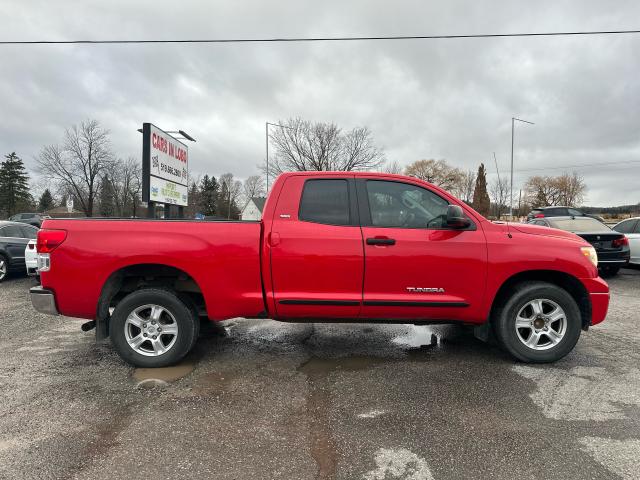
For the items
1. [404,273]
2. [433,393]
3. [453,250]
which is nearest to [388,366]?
[433,393]

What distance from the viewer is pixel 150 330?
3.96 metres

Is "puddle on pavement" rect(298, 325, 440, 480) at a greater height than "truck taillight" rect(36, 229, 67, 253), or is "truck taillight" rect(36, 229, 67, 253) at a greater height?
"truck taillight" rect(36, 229, 67, 253)

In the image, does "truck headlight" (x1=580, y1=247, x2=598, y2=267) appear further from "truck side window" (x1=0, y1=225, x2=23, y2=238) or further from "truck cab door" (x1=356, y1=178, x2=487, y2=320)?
"truck side window" (x1=0, y1=225, x2=23, y2=238)

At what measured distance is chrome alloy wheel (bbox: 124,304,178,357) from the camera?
3.93 m

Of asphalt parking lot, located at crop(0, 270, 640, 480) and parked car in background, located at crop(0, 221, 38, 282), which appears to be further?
parked car in background, located at crop(0, 221, 38, 282)

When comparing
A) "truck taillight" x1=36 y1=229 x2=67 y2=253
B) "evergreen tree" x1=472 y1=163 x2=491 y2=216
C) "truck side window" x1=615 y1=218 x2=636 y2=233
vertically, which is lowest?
"truck taillight" x1=36 y1=229 x2=67 y2=253

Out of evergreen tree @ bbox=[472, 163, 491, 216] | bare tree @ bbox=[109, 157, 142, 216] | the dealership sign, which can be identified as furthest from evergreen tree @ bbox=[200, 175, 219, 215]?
the dealership sign

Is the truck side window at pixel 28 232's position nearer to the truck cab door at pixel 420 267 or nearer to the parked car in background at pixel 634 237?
the truck cab door at pixel 420 267

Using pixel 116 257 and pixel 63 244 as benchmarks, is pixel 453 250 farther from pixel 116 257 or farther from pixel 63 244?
pixel 63 244

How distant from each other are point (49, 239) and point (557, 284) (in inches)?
201

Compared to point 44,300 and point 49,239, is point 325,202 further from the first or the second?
point 44,300

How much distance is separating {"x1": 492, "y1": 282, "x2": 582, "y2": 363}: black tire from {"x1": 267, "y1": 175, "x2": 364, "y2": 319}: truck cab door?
1.49 m

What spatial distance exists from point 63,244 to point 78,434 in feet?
6.00

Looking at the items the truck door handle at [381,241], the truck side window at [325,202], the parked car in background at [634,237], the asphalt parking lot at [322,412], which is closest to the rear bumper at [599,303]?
the asphalt parking lot at [322,412]
